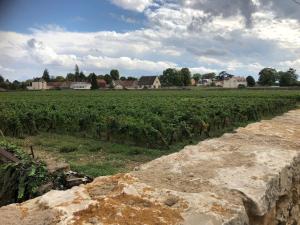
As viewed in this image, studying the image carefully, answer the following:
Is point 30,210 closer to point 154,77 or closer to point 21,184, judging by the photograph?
point 21,184

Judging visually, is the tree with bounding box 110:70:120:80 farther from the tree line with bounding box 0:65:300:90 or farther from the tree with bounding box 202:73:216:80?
the tree with bounding box 202:73:216:80

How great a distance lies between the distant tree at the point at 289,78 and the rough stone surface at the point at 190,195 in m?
101

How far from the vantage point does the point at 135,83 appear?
12569 cm

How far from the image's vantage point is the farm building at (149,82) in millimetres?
120287

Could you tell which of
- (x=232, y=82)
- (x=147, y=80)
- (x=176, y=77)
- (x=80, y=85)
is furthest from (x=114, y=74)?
(x=232, y=82)

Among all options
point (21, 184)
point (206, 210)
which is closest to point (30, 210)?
point (206, 210)

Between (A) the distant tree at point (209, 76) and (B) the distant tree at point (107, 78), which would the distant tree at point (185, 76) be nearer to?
(B) the distant tree at point (107, 78)

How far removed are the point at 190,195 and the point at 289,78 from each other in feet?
343

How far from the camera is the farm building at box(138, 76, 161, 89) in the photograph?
120 metres

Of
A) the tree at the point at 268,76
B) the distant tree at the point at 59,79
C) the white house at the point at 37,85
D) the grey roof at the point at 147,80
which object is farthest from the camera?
the distant tree at the point at 59,79

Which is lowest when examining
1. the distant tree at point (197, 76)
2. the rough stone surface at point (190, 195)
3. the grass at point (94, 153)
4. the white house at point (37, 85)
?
the grass at point (94, 153)

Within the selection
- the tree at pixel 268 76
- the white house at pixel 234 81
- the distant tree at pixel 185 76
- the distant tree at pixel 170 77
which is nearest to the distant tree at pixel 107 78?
the distant tree at pixel 170 77

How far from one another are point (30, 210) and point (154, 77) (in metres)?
121

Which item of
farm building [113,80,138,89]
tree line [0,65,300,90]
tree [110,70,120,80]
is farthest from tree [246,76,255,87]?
tree [110,70,120,80]
